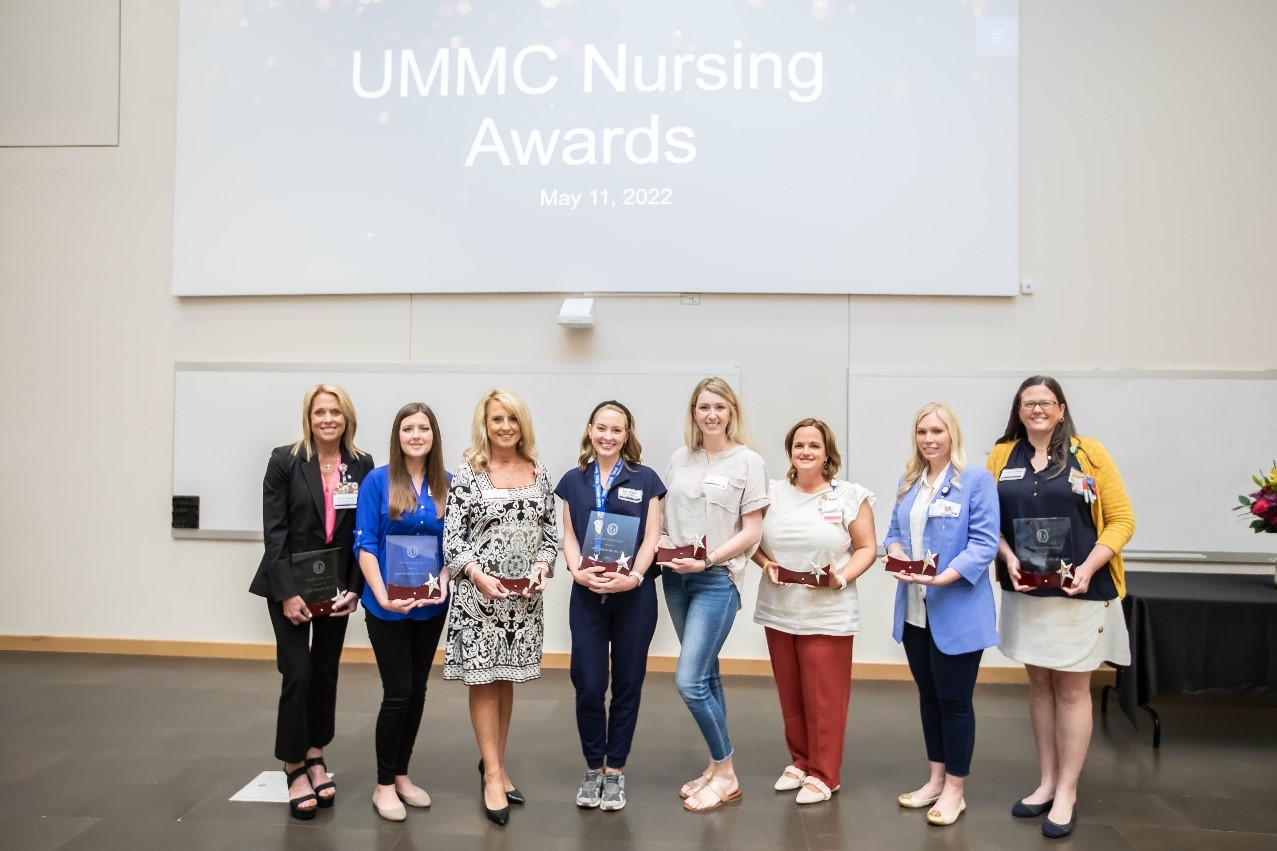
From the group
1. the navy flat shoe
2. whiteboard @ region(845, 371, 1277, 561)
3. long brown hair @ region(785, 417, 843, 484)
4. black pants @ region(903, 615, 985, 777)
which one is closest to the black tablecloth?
whiteboard @ region(845, 371, 1277, 561)

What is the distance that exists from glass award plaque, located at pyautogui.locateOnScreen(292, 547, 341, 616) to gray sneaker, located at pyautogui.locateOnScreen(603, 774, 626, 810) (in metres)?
1.24

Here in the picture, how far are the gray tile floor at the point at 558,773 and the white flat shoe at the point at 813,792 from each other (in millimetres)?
37

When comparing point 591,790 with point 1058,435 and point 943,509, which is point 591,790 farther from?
point 1058,435

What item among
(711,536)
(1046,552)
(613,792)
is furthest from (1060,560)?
(613,792)

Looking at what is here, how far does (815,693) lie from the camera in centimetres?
296

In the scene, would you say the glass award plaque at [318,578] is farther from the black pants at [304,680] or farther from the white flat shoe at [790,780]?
the white flat shoe at [790,780]

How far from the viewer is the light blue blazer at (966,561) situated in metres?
2.76

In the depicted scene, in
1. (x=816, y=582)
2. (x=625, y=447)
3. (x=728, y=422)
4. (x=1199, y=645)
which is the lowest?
(x=1199, y=645)

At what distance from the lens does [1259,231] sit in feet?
15.9

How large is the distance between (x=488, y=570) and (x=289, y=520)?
0.80 metres

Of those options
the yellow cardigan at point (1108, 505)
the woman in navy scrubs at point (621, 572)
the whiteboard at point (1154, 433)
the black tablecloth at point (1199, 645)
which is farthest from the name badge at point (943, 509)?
the whiteboard at point (1154, 433)

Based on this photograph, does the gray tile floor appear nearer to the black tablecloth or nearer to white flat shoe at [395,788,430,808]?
white flat shoe at [395,788,430,808]

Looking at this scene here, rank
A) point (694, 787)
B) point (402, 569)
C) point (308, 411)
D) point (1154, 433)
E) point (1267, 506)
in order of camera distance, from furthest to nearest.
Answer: point (1154, 433) → point (1267, 506) → point (694, 787) → point (308, 411) → point (402, 569)

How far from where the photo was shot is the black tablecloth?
371 cm
